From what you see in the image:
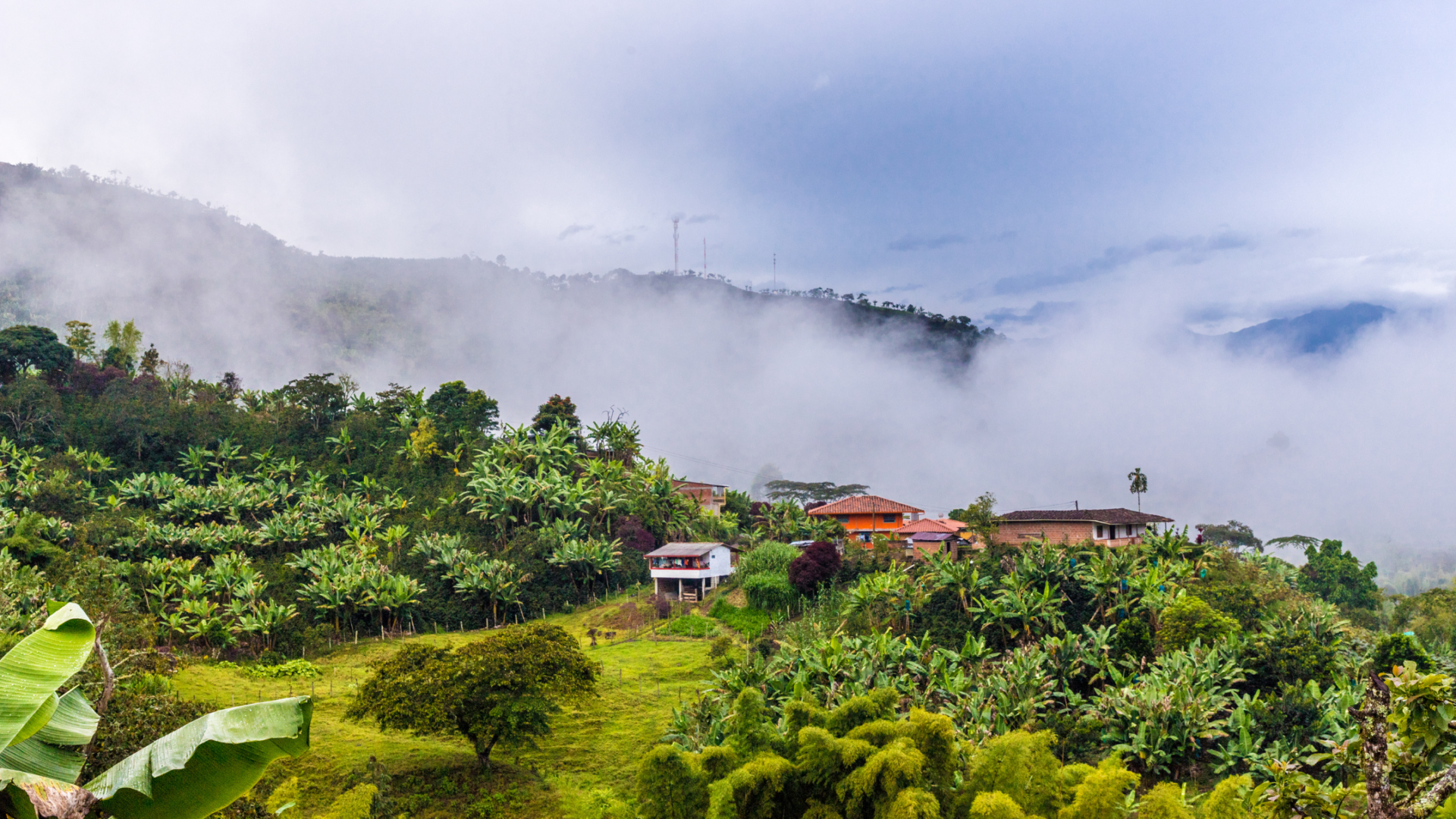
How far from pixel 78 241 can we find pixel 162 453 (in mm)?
90410

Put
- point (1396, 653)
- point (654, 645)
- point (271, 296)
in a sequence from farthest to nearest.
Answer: point (271, 296) → point (654, 645) → point (1396, 653)

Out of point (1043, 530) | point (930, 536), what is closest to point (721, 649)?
point (1043, 530)

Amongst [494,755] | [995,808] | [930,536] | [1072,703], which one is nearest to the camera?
[995,808]

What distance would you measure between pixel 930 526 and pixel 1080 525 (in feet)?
47.2

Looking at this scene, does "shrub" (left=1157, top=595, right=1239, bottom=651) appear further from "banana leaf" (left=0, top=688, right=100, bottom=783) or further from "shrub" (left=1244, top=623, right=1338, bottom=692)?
"banana leaf" (left=0, top=688, right=100, bottom=783)

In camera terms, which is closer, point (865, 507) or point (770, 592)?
point (770, 592)

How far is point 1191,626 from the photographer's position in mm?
17938

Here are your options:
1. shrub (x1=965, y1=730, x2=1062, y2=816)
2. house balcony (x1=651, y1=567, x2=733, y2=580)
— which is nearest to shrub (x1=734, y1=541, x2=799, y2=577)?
house balcony (x1=651, y1=567, x2=733, y2=580)

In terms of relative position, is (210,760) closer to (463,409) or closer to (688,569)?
(688,569)

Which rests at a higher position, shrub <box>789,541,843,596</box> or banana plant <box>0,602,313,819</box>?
banana plant <box>0,602,313,819</box>

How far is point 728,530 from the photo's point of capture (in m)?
41.2

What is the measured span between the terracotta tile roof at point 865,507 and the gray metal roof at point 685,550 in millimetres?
11548

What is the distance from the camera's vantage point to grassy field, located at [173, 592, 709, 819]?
15992mm

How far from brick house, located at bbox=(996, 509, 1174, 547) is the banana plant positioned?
89.0 feet
